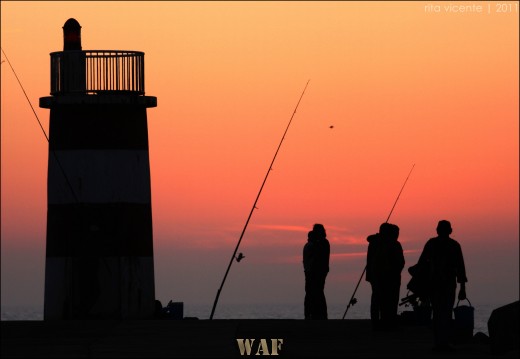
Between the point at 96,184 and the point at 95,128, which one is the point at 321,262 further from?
the point at 95,128

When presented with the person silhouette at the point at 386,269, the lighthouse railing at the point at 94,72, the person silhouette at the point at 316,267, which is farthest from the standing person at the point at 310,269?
the lighthouse railing at the point at 94,72

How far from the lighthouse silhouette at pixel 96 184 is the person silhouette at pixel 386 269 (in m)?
4.51

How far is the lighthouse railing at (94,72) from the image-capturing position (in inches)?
1002

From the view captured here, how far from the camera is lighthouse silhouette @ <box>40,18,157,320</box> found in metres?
25.3

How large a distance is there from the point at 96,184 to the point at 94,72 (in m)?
2.03

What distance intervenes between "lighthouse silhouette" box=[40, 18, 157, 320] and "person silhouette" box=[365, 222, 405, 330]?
451 cm

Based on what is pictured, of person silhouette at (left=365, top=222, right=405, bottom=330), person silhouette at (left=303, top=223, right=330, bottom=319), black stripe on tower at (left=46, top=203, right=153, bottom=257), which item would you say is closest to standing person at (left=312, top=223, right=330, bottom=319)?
person silhouette at (left=303, top=223, right=330, bottom=319)

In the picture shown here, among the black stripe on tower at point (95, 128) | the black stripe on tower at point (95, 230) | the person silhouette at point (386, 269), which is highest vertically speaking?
the black stripe on tower at point (95, 128)

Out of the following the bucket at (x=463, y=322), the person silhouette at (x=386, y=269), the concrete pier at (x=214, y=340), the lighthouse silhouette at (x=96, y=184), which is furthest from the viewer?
the lighthouse silhouette at (x=96, y=184)

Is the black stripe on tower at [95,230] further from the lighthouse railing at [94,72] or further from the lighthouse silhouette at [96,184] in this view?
the lighthouse railing at [94,72]

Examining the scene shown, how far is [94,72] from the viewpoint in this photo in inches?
1005

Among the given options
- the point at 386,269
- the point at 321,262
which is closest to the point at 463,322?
the point at 386,269

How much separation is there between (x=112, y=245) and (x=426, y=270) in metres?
7.37

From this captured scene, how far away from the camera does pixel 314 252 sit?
86.0 ft
